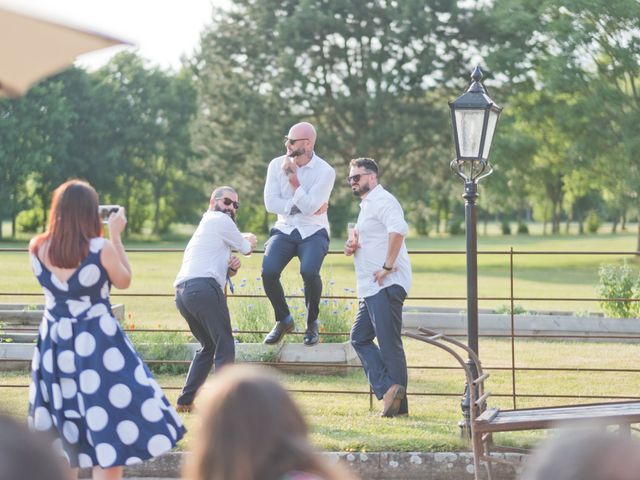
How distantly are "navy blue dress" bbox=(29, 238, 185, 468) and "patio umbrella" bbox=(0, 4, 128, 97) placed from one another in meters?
1.36

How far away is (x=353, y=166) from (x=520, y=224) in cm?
7326

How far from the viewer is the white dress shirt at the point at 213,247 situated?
29.1 ft

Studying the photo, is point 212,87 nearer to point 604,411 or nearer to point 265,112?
point 265,112

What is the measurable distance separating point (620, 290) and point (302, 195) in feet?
32.6

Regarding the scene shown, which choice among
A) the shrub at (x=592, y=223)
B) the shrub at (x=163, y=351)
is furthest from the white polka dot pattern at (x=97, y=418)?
the shrub at (x=592, y=223)

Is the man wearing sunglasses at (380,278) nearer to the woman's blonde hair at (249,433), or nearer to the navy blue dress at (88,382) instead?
the navy blue dress at (88,382)

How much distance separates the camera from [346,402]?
10414 millimetres

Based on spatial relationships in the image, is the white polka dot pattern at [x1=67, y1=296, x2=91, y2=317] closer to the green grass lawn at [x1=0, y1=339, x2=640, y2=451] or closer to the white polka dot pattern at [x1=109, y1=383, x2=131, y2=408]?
the white polka dot pattern at [x1=109, y1=383, x2=131, y2=408]

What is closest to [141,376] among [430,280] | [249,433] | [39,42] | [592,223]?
[39,42]

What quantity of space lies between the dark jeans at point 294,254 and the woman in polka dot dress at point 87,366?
9.80 feet

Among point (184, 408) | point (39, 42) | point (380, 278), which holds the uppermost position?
point (39, 42)

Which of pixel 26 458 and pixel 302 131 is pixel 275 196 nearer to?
pixel 302 131

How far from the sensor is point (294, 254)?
30.4ft

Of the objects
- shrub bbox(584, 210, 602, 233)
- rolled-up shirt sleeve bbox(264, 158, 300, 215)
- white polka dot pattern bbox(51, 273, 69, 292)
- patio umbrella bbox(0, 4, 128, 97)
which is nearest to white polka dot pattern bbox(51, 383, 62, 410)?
white polka dot pattern bbox(51, 273, 69, 292)
